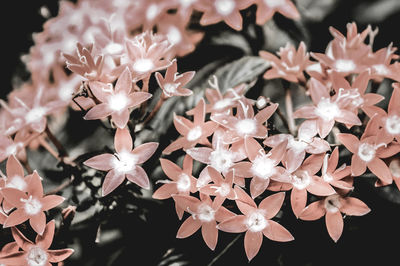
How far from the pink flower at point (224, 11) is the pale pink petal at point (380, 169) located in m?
0.37

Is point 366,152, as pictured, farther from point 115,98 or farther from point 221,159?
point 115,98

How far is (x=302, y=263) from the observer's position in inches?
33.1

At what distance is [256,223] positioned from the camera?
2.34ft

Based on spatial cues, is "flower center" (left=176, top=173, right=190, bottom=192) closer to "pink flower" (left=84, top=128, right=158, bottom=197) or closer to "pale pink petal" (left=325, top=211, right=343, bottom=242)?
"pink flower" (left=84, top=128, right=158, bottom=197)

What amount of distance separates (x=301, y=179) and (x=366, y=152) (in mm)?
107

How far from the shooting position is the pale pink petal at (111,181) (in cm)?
74

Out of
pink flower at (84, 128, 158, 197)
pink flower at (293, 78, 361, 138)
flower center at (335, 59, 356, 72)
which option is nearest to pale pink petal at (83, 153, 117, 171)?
pink flower at (84, 128, 158, 197)

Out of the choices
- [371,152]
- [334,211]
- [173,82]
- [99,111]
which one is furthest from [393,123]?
[99,111]

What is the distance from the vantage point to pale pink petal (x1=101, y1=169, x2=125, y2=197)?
74 centimetres

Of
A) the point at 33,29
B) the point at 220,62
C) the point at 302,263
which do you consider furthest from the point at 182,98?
the point at 33,29

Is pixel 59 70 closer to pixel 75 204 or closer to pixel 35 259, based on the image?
pixel 75 204

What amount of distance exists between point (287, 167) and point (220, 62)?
45cm

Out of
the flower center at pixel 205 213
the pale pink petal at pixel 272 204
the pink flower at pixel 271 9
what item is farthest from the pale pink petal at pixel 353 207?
the pink flower at pixel 271 9

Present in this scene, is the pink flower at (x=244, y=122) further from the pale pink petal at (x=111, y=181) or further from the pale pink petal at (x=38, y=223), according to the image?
the pale pink petal at (x=38, y=223)
